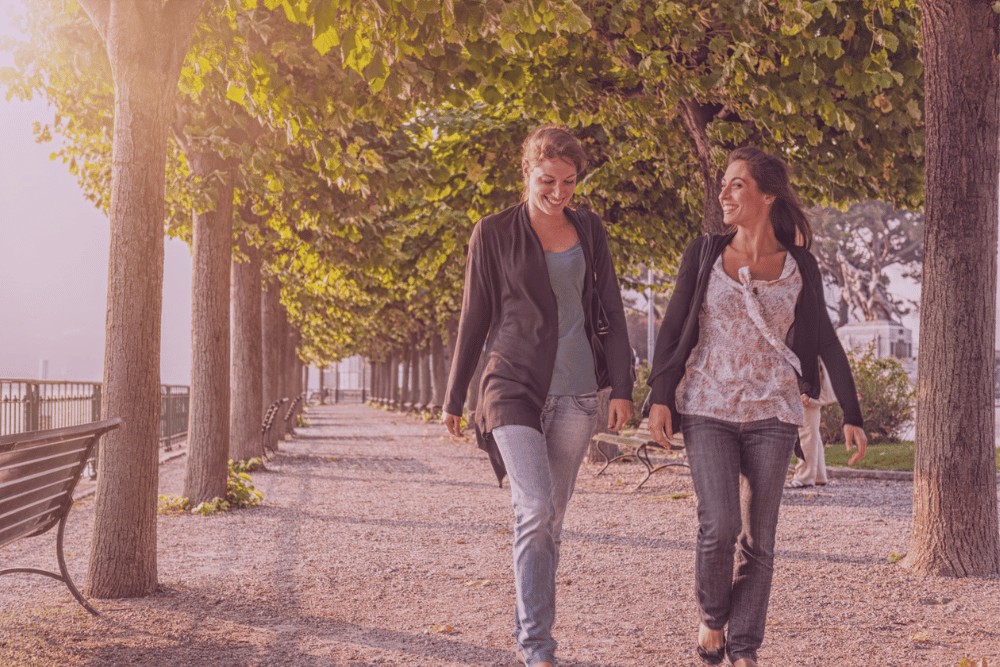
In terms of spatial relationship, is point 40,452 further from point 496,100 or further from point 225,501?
point 225,501

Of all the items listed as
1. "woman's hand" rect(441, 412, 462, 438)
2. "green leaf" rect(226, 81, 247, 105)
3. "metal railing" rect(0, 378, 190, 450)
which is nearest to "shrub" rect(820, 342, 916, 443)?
"metal railing" rect(0, 378, 190, 450)

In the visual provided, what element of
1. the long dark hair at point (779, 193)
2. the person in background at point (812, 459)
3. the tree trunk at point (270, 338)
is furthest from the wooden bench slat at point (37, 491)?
the tree trunk at point (270, 338)

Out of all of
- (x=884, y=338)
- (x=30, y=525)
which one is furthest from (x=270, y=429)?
(x=884, y=338)

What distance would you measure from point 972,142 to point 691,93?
12.3 feet

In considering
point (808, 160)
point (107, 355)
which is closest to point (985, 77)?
point (808, 160)

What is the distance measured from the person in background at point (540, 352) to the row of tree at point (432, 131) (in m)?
1.93

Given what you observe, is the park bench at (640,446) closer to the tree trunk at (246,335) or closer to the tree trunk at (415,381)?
the tree trunk at (246,335)

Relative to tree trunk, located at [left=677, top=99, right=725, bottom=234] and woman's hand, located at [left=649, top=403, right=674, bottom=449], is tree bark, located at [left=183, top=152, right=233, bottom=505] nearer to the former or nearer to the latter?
tree trunk, located at [left=677, top=99, right=725, bottom=234]

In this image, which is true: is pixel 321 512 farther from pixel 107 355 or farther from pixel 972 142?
pixel 972 142

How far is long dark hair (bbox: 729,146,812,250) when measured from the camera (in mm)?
4062

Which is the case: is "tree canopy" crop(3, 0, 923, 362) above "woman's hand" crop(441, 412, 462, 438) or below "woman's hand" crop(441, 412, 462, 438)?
above

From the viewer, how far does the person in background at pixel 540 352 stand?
3818 mm

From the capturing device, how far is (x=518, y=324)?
3.91 meters

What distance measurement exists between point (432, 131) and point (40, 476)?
11743 mm
